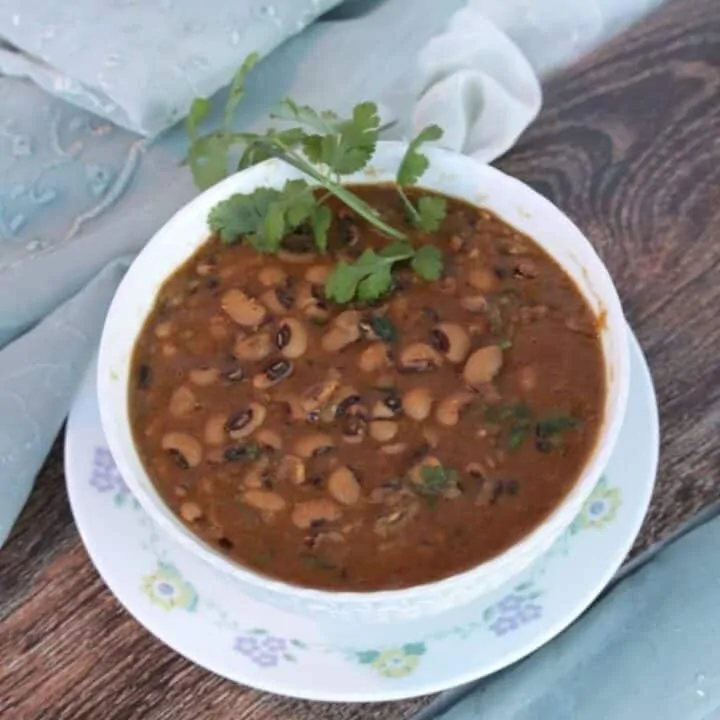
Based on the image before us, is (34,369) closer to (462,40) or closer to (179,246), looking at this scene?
(179,246)

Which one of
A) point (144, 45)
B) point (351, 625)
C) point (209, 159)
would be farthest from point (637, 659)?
point (144, 45)

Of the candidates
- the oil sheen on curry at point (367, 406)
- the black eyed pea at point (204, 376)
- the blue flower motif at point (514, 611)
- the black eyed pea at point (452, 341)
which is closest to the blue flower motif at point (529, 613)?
the blue flower motif at point (514, 611)

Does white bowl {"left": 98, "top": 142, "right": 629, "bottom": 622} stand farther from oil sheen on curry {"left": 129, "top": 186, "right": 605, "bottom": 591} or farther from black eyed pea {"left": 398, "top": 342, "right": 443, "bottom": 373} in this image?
black eyed pea {"left": 398, "top": 342, "right": 443, "bottom": 373}

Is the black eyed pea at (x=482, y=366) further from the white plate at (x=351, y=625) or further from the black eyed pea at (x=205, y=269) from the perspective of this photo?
the black eyed pea at (x=205, y=269)

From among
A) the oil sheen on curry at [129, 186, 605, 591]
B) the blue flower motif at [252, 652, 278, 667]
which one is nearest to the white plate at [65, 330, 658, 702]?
the blue flower motif at [252, 652, 278, 667]

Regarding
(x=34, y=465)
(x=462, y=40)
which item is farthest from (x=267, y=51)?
(x=34, y=465)

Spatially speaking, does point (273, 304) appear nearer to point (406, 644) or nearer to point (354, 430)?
point (354, 430)

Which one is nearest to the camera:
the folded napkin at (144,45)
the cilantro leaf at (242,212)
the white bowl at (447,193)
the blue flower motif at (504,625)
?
the white bowl at (447,193)
